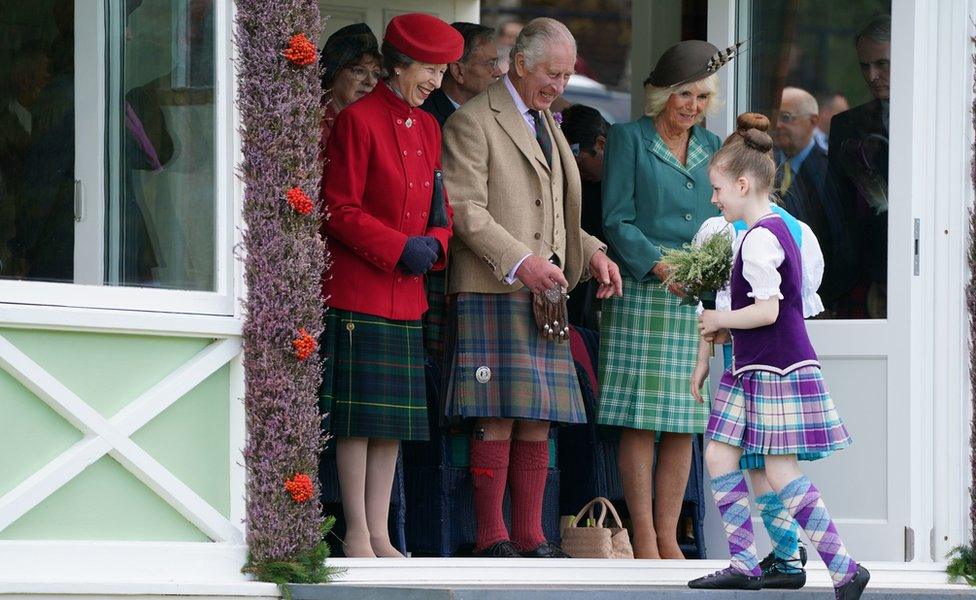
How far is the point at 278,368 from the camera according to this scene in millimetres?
5086

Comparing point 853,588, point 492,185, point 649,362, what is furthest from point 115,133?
point 853,588

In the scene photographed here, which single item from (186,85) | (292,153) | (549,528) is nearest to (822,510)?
(549,528)

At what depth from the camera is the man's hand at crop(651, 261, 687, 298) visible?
551 centimetres

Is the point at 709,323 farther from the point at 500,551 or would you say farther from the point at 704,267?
the point at 500,551

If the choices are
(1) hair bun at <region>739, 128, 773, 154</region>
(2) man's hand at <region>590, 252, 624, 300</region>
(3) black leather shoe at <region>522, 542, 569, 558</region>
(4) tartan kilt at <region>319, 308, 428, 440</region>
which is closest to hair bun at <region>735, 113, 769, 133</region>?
(1) hair bun at <region>739, 128, 773, 154</region>

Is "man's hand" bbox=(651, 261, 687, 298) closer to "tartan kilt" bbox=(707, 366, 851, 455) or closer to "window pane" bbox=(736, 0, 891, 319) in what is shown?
"tartan kilt" bbox=(707, 366, 851, 455)

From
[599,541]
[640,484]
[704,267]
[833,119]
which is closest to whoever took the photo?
[704,267]

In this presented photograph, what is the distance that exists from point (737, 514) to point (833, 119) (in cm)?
196

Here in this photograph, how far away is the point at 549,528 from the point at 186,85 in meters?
2.08

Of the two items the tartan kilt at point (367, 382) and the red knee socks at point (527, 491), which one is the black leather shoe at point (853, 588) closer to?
the red knee socks at point (527, 491)

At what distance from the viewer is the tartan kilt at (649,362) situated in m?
6.00

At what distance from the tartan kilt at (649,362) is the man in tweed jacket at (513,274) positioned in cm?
21

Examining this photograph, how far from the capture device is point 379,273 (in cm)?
543

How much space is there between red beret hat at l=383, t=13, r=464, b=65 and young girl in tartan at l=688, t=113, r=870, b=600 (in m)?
0.96
